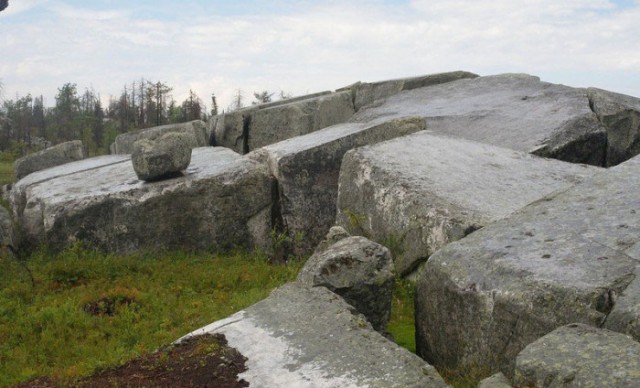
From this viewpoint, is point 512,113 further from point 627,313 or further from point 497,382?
point 497,382

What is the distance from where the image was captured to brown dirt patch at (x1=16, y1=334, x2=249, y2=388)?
6.23 metres

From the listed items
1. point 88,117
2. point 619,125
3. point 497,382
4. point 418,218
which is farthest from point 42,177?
point 88,117

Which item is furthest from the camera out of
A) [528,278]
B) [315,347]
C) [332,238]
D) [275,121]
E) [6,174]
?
[6,174]

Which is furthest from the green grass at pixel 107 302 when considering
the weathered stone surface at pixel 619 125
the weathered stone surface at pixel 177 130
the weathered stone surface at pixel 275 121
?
the weathered stone surface at pixel 177 130

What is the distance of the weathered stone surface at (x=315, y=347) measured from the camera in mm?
5973

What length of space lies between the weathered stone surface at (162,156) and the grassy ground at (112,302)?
5.16 feet

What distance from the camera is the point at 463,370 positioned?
6.89 m

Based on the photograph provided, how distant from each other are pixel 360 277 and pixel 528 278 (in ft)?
6.21

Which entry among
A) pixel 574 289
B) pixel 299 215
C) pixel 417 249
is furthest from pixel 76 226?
pixel 574 289

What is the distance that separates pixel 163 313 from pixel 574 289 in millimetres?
5715

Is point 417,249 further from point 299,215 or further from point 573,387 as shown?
point 573,387

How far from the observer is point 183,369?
6477mm

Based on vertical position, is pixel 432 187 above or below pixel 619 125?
below

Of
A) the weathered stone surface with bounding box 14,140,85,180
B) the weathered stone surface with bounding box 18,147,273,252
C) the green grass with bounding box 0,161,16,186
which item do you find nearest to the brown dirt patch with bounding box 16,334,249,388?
the weathered stone surface with bounding box 18,147,273,252
